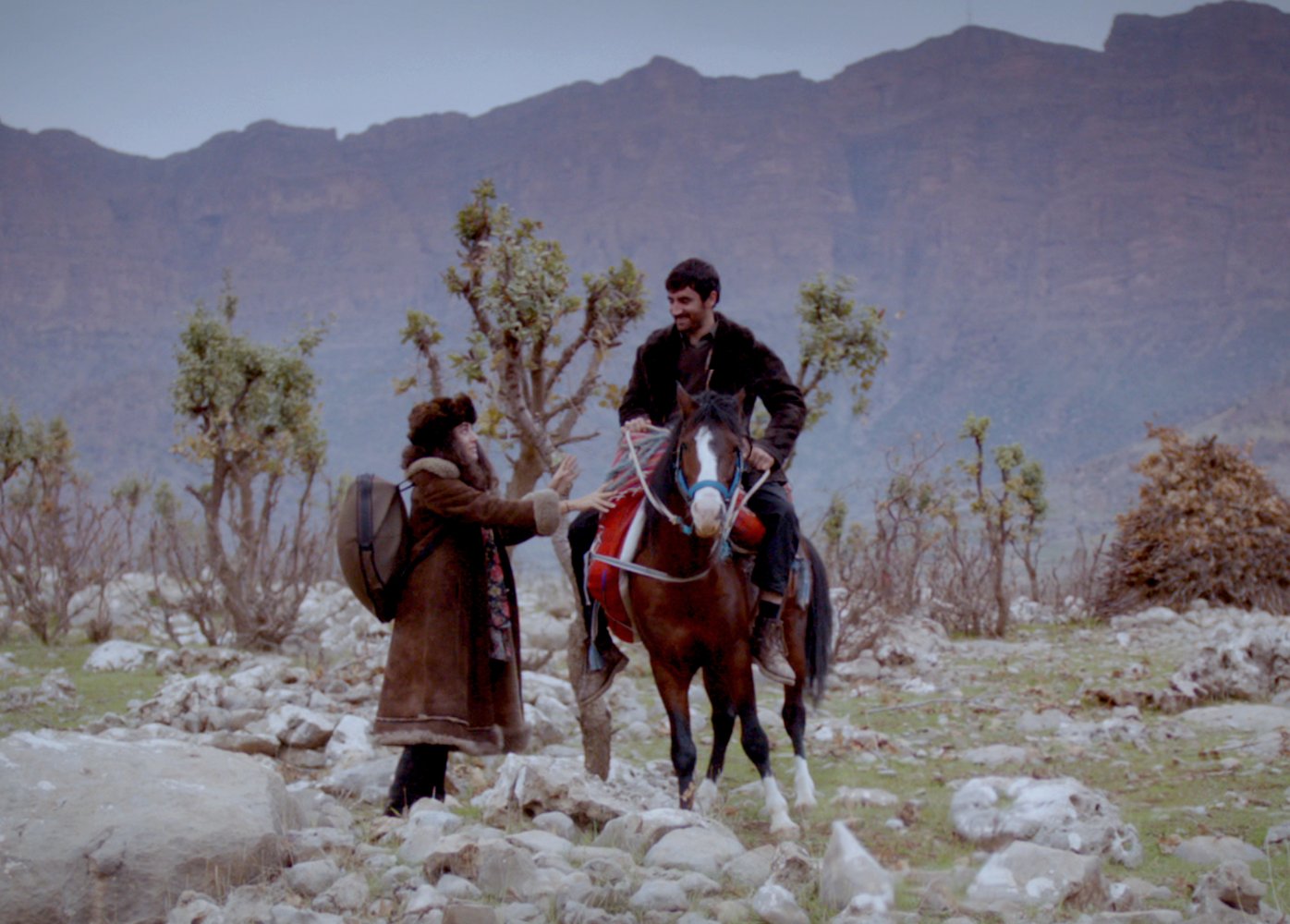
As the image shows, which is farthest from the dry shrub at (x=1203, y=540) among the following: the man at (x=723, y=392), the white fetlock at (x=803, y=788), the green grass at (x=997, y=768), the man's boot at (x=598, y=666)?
the man's boot at (x=598, y=666)

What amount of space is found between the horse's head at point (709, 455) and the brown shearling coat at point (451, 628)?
65 centimetres

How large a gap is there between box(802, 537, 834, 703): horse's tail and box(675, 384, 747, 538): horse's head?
197 cm

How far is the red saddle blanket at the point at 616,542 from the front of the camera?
5.85 meters

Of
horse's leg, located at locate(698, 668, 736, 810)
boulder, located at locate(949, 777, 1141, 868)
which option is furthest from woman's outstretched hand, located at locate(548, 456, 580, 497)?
boulder, located at locate(949, 777, 1141, 868)

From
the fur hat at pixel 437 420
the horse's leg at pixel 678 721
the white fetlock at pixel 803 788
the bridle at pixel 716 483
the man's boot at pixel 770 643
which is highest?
the fur hat at pixel 437 420

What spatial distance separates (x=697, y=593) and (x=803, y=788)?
4.66 ft

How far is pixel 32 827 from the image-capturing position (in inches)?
146

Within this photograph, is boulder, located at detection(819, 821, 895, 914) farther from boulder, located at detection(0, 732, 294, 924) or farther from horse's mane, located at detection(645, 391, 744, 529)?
horse's mane, located at detection(645, 391, 744, 529)

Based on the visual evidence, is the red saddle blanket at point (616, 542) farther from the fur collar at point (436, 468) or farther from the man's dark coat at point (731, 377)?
the fur collar at point (436, 468)

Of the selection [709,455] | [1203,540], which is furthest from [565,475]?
[1203,540]

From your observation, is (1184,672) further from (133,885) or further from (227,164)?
(227,164)

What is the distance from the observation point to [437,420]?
5.38m

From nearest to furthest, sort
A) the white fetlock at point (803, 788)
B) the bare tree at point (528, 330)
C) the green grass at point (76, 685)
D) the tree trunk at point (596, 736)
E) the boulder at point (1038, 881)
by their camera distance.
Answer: the boulder at point (1038, 881)
the white fetlock at point (803, 788)
the tree trunk at point (596, 736)
the bare tree at point (528, 330)
the green grass at point (76, 685)

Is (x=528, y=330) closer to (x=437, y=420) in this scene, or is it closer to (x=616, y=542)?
(x=616, y=542)
